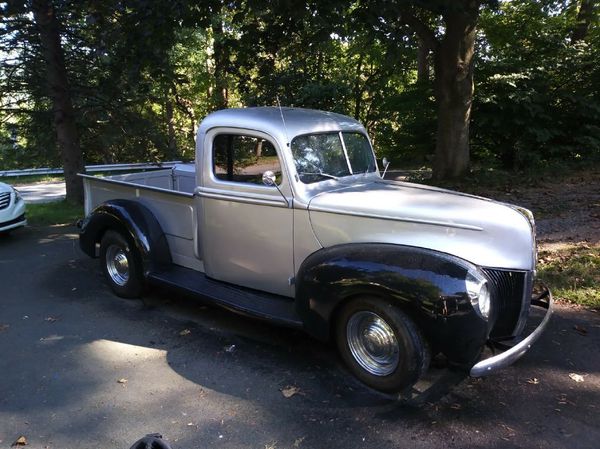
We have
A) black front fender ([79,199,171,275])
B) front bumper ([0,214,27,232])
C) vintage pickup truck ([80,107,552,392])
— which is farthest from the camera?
front bumper ([0,214,27,232])

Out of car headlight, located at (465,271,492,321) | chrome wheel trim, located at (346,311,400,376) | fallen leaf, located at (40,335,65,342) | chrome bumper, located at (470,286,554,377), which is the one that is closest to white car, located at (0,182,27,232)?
fallen leaf, located at (40,335,65,342)

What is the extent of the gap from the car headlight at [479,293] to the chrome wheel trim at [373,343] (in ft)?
1.91

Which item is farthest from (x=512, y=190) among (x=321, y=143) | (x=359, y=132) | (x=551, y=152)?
(x=321, y=143)

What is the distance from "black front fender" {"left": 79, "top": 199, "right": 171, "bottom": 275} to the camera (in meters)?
5.02

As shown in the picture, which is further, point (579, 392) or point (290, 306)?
point (290, 306)

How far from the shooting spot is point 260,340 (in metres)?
4.41

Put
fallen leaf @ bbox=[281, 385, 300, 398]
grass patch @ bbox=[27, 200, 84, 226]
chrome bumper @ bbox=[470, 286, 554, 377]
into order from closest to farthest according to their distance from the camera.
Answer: chrome bumper @ bbox=[470, 286, 554, 377] → fallen leaf @ bbox=[281, 385, 300, 398] → grass patch @ bbox=[27, 200, 84, 226]

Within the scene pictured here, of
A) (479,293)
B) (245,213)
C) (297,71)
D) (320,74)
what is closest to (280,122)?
(245,213)

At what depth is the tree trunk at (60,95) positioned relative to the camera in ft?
29.6

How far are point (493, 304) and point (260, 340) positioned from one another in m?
2.02

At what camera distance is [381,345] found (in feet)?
11.5

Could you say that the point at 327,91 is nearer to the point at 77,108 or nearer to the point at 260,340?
the point at 77,108

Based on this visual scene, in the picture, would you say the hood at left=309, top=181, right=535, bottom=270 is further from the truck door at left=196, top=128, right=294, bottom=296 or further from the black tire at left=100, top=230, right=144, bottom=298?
the black tire at left=100, top=230, right=144, bottom=298

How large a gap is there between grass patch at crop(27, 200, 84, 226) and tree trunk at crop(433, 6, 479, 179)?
24.2 ft
